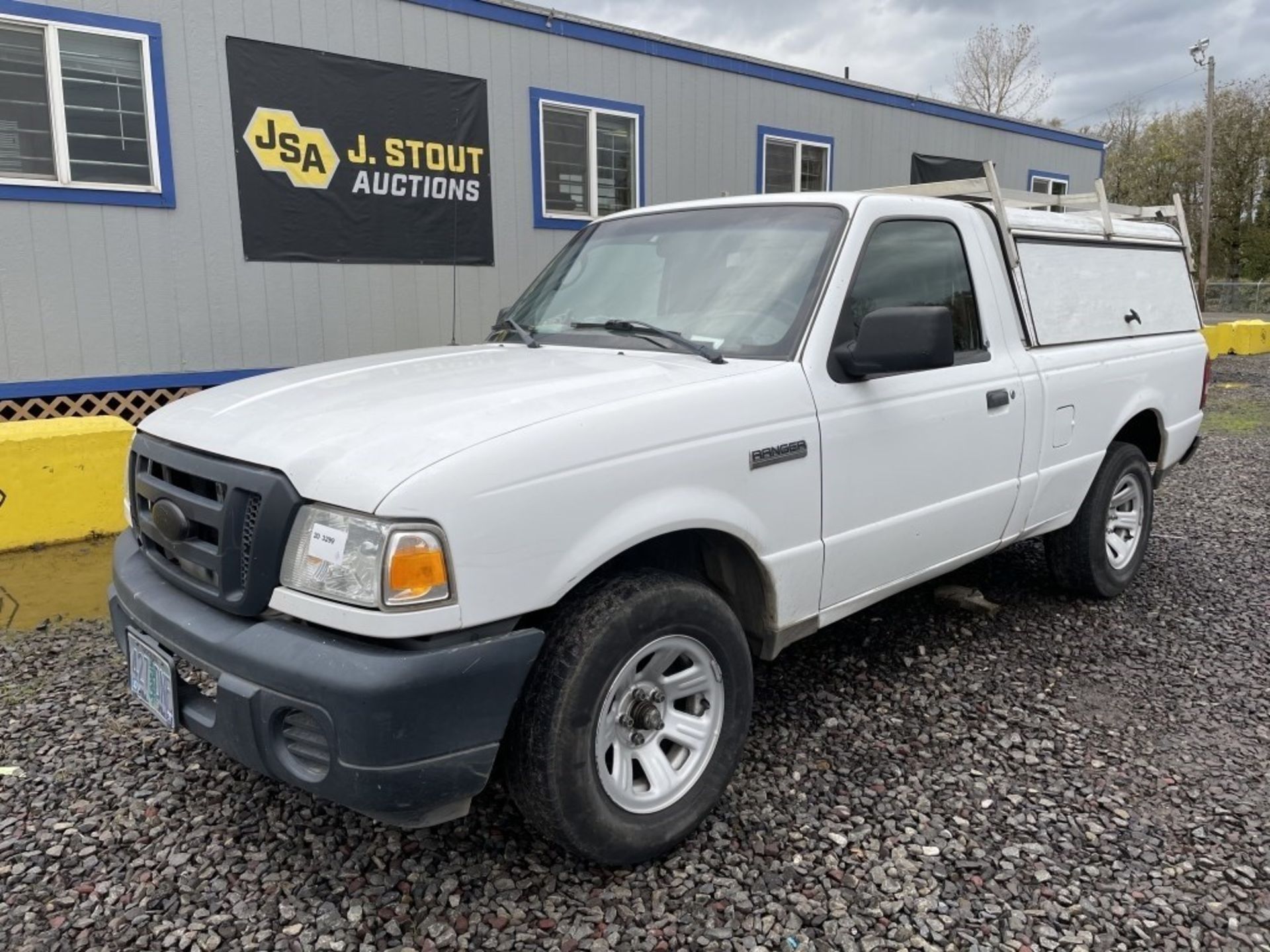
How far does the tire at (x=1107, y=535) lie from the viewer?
14.7 feet

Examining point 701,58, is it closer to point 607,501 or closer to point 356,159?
point 356,159

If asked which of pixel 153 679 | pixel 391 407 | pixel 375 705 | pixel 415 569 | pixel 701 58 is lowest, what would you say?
pixel 153 679

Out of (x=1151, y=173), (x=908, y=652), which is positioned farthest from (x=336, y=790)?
(x=1151, y=173)

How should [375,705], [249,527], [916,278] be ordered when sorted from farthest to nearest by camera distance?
1. [916,278]
2. [249,527]
3. [375,705]

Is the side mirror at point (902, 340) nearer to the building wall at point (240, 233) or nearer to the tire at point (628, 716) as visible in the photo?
the tire at point (628, 716)

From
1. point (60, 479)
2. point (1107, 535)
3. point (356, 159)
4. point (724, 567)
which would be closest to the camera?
point (724, 567)

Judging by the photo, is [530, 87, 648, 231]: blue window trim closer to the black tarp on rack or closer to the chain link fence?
the black tarp on rack

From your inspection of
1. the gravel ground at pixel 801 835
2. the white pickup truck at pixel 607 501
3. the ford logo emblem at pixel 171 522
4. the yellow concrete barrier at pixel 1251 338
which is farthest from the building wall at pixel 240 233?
A: the yellow concrete barrier at pixel 1251 338

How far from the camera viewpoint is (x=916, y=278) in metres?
3.47

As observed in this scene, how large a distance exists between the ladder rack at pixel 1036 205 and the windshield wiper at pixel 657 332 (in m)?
1.18

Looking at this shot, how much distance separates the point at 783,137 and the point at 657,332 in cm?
867

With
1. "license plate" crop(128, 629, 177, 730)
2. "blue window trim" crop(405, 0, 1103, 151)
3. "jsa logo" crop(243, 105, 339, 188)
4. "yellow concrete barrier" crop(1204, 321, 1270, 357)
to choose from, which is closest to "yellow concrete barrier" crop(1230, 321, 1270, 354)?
"yellow concrete barrier" crop(1204, 321, 1270, 357)

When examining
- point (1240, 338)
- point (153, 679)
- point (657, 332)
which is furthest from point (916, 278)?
point (1240, 338)

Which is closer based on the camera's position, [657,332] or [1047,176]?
[657,332]
